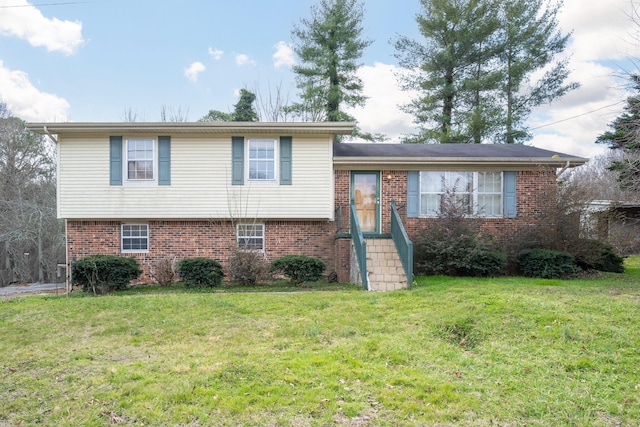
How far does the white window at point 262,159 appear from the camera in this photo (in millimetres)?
12664

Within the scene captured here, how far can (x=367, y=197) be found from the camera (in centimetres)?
1332

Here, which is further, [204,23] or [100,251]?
[204,23]

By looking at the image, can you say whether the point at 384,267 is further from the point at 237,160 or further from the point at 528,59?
the point at 528,59

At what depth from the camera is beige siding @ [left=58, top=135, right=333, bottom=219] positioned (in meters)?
12.5

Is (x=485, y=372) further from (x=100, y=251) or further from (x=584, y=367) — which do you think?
(x=100, y=251)

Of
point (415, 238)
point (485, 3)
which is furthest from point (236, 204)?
point (485, 3)

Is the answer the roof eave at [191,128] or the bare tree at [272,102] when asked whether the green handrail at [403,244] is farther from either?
the bare tree at [272,102]

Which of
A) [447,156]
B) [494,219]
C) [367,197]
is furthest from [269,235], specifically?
[494,219]

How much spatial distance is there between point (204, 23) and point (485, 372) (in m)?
18.1

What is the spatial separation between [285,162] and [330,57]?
515 inches

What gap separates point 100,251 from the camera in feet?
42.0

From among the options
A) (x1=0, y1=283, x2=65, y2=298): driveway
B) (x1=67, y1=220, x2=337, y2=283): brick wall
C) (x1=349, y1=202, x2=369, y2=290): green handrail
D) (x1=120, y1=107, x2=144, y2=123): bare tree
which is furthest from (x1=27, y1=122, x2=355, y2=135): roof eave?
(x1=120, y1=107, x2=144, y2=123): bare tree

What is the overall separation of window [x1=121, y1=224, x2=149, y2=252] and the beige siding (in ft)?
1.95

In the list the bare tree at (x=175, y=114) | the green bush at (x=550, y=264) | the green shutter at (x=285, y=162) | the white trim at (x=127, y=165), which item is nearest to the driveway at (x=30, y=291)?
the white trim at (x=127, y=165)
